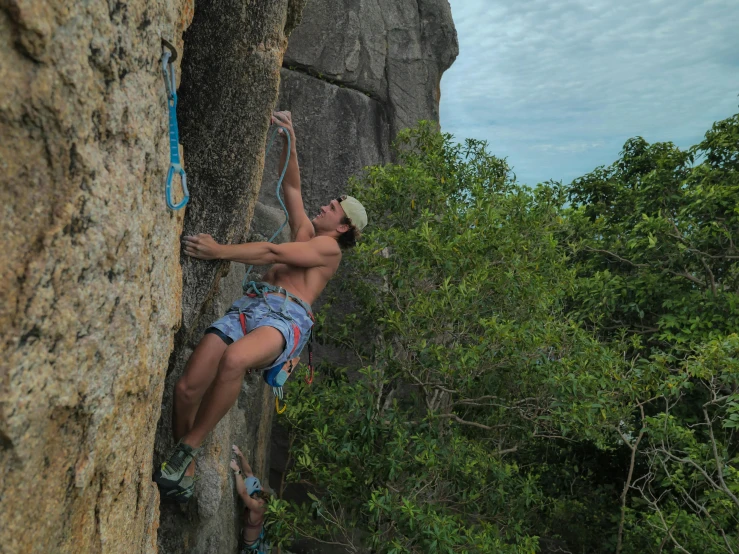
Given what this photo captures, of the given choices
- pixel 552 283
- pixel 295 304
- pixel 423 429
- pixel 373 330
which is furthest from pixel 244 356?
pixel 552 283

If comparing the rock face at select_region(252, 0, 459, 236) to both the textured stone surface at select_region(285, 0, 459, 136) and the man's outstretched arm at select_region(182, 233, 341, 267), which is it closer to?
the textured stone surface at select_region(285, 0, 459, 136)

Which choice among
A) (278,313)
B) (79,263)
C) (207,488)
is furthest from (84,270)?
(207,488)

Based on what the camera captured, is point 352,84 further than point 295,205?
Yes

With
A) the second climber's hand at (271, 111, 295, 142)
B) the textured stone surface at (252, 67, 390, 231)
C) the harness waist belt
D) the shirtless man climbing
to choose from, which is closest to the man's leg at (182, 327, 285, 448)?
the shirtless man climbing

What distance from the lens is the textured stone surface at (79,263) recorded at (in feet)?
6.70

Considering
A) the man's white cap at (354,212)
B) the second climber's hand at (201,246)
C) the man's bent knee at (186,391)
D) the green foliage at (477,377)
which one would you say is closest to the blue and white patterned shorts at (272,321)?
the man's bent knee at (186,391)

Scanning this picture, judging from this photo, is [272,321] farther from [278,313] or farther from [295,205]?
[295,205]

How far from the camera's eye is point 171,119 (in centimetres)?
313

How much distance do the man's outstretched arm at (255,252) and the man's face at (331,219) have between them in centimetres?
35

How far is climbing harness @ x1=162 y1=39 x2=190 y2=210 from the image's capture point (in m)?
2.96

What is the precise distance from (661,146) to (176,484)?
9.57 metres

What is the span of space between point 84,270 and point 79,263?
0.04 m

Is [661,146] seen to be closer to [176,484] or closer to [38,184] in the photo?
[176,484]

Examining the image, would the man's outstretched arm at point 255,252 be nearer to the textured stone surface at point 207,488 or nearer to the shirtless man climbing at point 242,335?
the shirtless man climbing at point 242,335
